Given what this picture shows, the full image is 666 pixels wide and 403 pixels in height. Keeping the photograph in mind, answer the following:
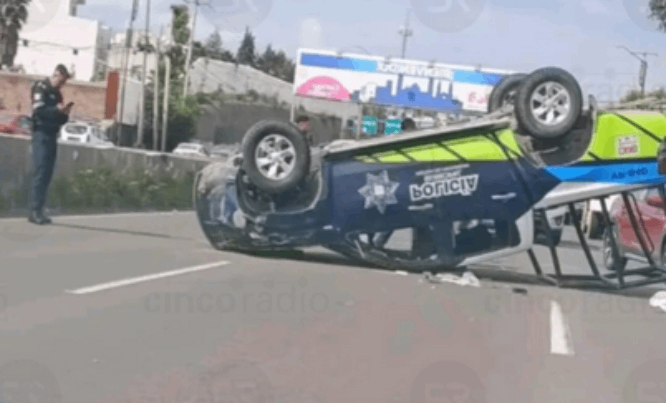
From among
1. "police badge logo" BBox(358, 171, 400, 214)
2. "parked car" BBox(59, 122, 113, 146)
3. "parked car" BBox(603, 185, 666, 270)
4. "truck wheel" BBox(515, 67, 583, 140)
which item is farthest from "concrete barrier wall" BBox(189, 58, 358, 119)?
"truck wheel" BBox(515, 67, 583, 140)

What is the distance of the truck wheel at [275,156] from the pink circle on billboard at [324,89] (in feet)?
138

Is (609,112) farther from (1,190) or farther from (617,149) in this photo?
(1,190)

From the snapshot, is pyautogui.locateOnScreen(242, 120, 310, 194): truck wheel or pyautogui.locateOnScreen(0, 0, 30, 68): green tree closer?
pyautogui.locateOnScreen(242, 120, 310, 194): truck wheel

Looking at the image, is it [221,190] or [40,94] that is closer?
[221,190]

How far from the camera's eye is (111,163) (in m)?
20.2

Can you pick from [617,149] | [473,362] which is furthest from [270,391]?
[617,149]

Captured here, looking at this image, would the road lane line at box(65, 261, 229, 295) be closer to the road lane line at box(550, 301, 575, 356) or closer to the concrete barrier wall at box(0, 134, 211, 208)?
the road lane line at box(550, 301, 575, 356)

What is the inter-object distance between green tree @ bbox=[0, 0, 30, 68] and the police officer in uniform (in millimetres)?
57428

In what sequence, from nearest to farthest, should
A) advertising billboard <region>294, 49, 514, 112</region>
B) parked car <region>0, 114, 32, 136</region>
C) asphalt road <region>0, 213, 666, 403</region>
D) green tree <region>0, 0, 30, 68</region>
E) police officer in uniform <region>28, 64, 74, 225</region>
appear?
asphalt road <region>0, 213, 666, 403</region>
police officer in uniform <region>28, 64, 74, 225</region>
parked car <region>0, 114, 32, 136</region>
advertising billboard <region>294, 49, 514, 112</region>
green tree <region>0, 0, 30, 68</region>

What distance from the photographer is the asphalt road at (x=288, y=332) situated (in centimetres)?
700

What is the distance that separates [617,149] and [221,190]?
13.8 feet

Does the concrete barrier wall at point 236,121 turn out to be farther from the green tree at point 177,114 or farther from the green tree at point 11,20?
the green tree at point 11,20

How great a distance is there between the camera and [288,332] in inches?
347

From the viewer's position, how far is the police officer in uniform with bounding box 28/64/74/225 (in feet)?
46.6
